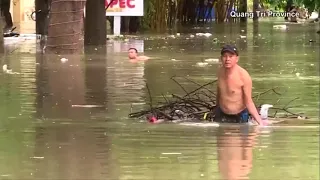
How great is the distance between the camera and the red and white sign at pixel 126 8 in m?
27.4

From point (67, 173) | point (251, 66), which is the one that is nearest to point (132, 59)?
point (251, 66)

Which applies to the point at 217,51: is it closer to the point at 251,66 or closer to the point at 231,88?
the point at 251,66

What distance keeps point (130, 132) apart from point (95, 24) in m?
13.3

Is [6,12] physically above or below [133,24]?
above

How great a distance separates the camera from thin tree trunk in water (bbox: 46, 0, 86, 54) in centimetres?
1664

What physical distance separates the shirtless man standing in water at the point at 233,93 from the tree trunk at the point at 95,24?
495 inches

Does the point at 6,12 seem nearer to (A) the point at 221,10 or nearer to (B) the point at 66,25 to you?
(B) the point at 66,25

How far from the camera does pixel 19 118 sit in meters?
8.38

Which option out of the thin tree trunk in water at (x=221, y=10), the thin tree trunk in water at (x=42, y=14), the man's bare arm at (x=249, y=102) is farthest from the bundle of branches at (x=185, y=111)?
the thin tree trunk in water at (x=221, y=10)

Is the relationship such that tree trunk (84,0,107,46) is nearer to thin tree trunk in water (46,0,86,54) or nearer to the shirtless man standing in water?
thin tree trunk in water (46,0,86,54)

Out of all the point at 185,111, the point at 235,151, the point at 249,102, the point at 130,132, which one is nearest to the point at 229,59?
the point at 249,102

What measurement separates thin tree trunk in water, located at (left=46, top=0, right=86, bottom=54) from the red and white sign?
1046 cm

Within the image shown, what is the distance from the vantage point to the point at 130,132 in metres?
7.53

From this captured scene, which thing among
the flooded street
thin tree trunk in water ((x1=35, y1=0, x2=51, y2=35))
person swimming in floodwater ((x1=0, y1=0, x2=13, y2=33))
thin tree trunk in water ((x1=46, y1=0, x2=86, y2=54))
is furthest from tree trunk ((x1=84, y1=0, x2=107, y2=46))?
the flooded street
